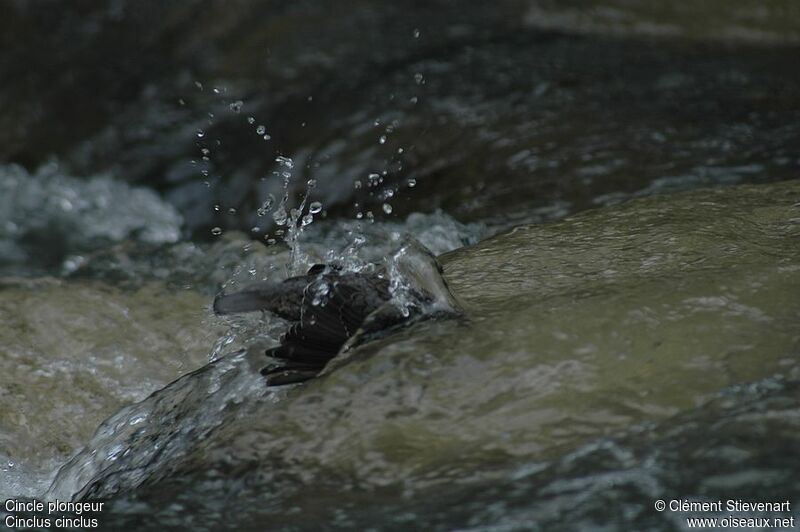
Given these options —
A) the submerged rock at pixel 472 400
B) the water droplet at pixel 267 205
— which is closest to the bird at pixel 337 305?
the submerged rock at pixel 472 400

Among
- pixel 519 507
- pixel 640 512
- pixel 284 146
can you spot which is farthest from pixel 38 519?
pixel 284 146

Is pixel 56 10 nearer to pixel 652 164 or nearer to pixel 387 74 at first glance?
pixel 387 74

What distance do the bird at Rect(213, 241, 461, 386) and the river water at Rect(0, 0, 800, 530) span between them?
0.05 meters

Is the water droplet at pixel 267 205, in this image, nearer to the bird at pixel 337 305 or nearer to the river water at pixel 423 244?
the river water at pixel 423 244

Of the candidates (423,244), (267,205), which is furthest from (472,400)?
(267,205)

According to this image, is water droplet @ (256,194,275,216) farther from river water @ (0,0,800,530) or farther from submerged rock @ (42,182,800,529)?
submerged rock @ (42,182,800,529)

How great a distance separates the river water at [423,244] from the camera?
182cm

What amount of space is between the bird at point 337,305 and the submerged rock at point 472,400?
1.9 inches

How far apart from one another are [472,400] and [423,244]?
4.46ft

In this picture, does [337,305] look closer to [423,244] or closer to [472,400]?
[472,400]

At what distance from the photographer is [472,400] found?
1.91 metres

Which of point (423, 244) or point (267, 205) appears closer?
point (423, 244)

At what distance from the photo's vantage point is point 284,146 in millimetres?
4844

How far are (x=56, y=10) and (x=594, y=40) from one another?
3.35m
